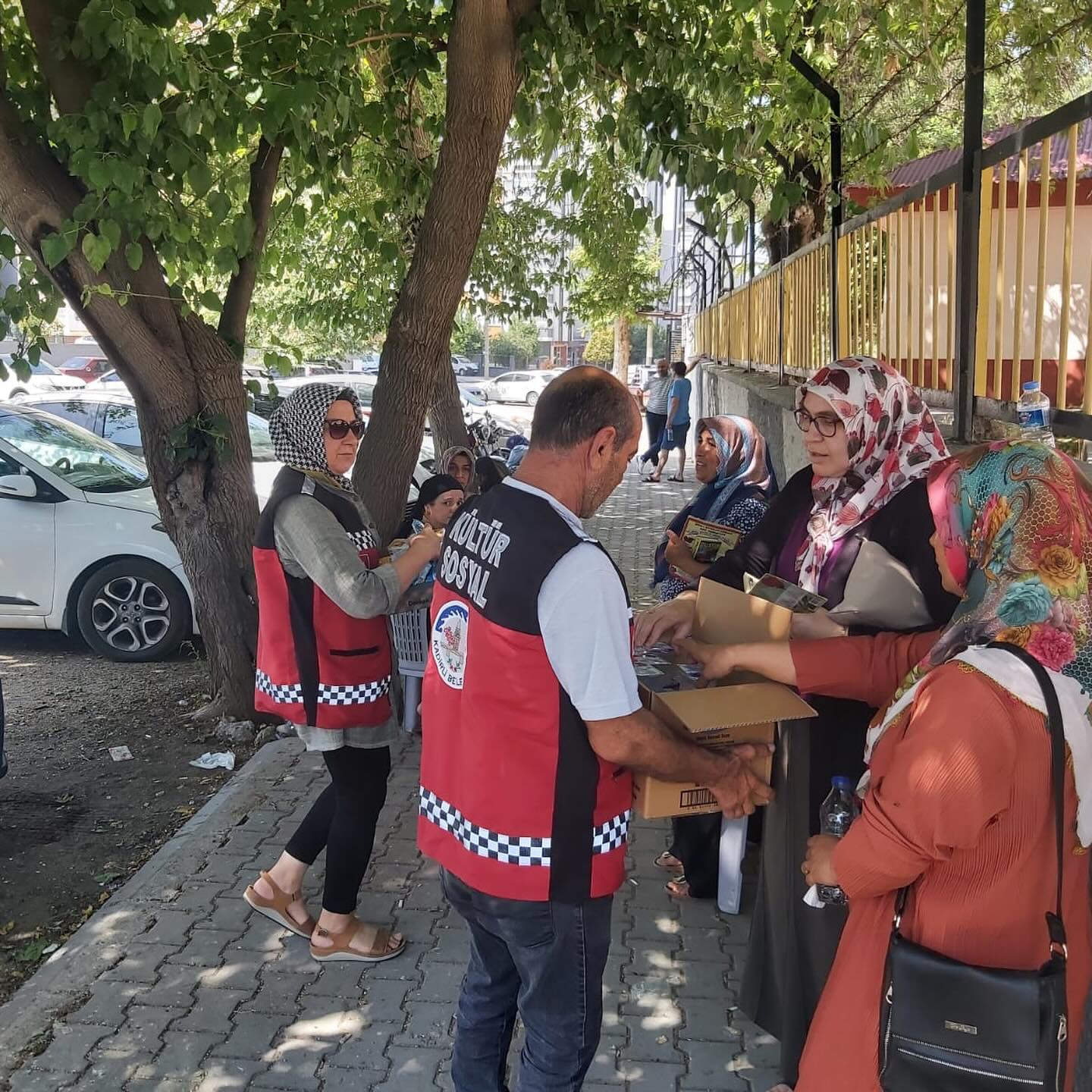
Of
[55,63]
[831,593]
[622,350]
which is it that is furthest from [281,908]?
[622,350]

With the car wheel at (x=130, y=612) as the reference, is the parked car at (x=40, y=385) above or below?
above

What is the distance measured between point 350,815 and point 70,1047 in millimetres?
1063

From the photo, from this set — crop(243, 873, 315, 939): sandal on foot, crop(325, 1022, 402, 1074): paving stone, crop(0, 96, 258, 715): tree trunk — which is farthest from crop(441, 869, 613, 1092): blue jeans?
crop(0, 96, 258, 715): tree trunk

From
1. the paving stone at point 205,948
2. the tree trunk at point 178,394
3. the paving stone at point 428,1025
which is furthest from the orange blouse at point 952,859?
the tree trunk at point 178,394

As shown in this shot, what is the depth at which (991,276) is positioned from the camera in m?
3.94

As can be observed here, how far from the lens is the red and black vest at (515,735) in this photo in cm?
207

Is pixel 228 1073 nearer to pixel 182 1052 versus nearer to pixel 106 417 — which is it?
pixel 182 1052

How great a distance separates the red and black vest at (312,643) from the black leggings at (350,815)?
0.15 meters

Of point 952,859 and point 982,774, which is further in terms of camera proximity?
point 952,859

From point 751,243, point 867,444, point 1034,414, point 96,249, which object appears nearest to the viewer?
point 1034,414

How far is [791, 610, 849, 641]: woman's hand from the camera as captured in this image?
2.66 metres

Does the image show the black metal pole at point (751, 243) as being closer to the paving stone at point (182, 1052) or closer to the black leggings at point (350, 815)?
the black leggings at point (350, 815)

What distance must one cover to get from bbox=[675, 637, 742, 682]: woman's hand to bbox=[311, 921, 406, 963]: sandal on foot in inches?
69.8

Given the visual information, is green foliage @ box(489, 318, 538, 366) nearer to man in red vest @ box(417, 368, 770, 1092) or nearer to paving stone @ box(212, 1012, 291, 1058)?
paving stone @ box(212, 1012, 291, 1058)
